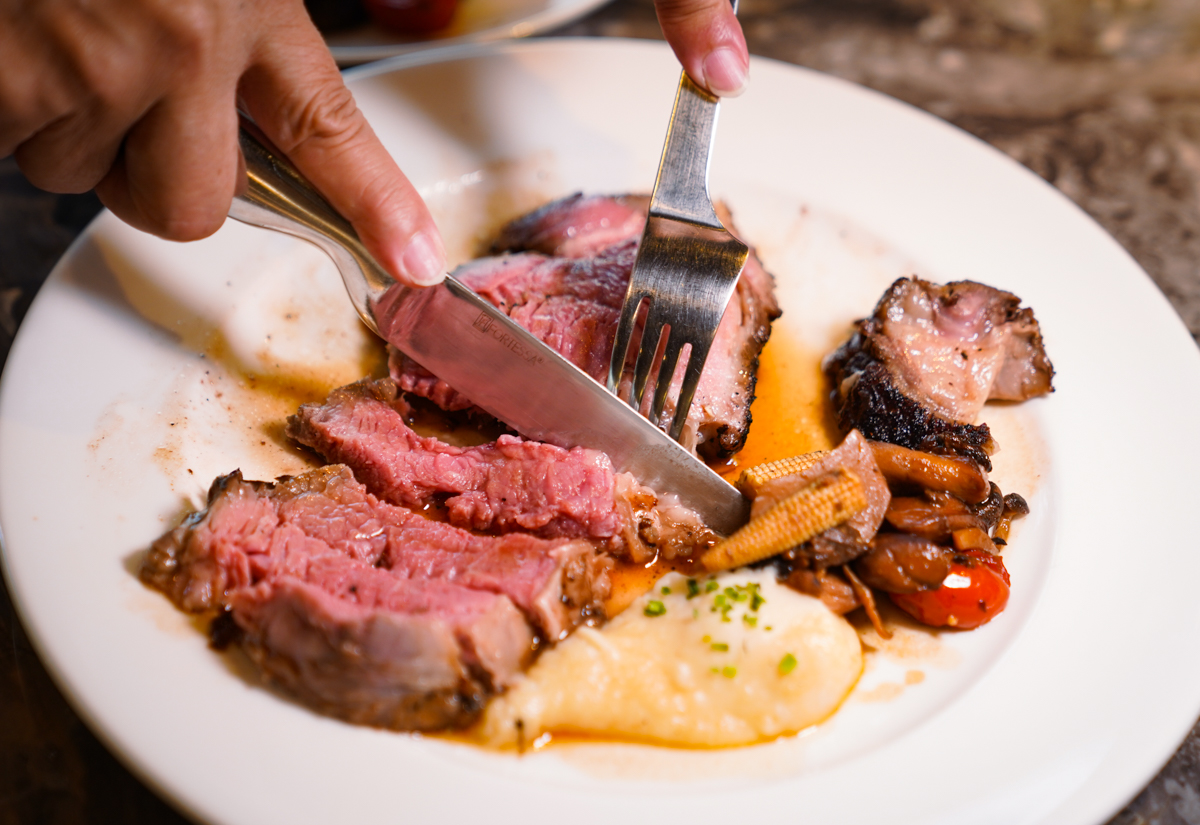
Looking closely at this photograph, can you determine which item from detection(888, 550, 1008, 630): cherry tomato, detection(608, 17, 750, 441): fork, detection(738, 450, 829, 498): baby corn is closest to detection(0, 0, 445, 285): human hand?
detection(608, 17, 750, 441): fork

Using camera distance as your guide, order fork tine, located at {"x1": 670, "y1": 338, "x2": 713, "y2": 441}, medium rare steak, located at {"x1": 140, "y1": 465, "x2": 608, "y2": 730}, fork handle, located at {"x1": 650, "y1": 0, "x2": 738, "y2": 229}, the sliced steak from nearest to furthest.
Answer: medium rare steak, located at {"x1": 140, "y1": 465, "x2": 608, "y2": 730}, fork tine, located at {"x1": 670, "y1": 338, "x2": 713, "y2": 441}, fork handle, located at {"x1": 650, "y1": 0, "x2": 738, "y2": 229}, the sliced steak

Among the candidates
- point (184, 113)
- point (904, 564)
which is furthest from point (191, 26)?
point (904, 564)

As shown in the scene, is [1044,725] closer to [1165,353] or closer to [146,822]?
[1165,353]

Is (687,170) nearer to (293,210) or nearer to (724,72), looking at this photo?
(724,72)

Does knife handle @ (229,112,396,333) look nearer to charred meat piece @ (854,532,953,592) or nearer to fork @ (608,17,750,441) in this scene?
fork @ (608,17,750,441)

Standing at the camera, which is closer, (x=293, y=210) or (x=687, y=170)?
(x=293, y=210)

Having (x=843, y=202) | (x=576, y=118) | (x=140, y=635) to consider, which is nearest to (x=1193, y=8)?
(x=843, y=202)

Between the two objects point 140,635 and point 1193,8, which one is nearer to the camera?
point 140,635
